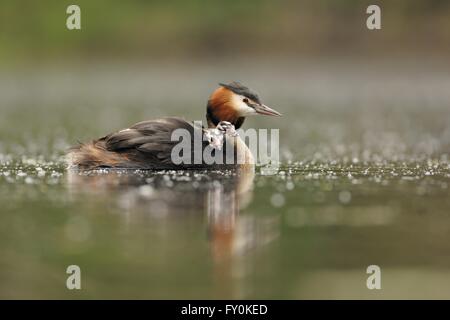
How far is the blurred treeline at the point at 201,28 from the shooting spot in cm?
3928

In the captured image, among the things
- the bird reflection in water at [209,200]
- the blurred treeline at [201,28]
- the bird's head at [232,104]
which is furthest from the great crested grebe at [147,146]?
the blurred treeline at [201,28]

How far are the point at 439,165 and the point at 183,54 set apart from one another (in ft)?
95.6

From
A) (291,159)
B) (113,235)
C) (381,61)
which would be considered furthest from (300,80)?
(113,235)

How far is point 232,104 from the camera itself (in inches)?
501

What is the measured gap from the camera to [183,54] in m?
41.1

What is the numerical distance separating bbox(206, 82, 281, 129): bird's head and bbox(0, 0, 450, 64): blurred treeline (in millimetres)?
26632

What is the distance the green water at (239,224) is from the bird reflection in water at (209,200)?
0.02 m

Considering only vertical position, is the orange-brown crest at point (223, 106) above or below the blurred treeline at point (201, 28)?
below

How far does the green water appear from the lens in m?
6.94

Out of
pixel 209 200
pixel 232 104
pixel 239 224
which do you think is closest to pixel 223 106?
pixel 232 104

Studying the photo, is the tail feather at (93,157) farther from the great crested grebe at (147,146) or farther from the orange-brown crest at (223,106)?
the orange-brown crest at (223,106)

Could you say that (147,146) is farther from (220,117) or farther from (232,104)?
(232,104)

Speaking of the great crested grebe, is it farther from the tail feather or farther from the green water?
the green water

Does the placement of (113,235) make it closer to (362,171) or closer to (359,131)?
(362,171)
